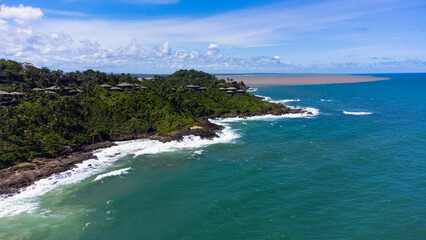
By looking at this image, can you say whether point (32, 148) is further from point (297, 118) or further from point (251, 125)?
point (297, 118)

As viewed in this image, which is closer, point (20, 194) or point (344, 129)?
point (20, 194)

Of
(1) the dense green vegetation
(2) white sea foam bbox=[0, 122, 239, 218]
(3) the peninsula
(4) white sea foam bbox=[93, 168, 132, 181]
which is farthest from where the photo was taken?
(1) the dense green vegetation

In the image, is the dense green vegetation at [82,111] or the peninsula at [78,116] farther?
the dense green vegetation at [82,111]

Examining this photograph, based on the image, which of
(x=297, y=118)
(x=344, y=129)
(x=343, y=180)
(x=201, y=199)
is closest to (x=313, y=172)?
(x=343, y=180)

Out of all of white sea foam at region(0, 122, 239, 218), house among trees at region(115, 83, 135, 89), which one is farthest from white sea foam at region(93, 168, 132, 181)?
house among trees at region(115, 83, 135, 89)

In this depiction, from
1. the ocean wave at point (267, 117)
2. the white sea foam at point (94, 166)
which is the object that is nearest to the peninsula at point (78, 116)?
the white sea foam at point (94, 166)

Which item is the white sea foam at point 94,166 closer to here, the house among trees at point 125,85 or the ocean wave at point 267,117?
the ocean wave at point 267,117

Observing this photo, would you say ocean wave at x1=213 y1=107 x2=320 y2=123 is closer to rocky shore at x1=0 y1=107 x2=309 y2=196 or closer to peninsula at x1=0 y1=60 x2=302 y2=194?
peninsula at x1=0 y1=60 x2=302 y2=194
